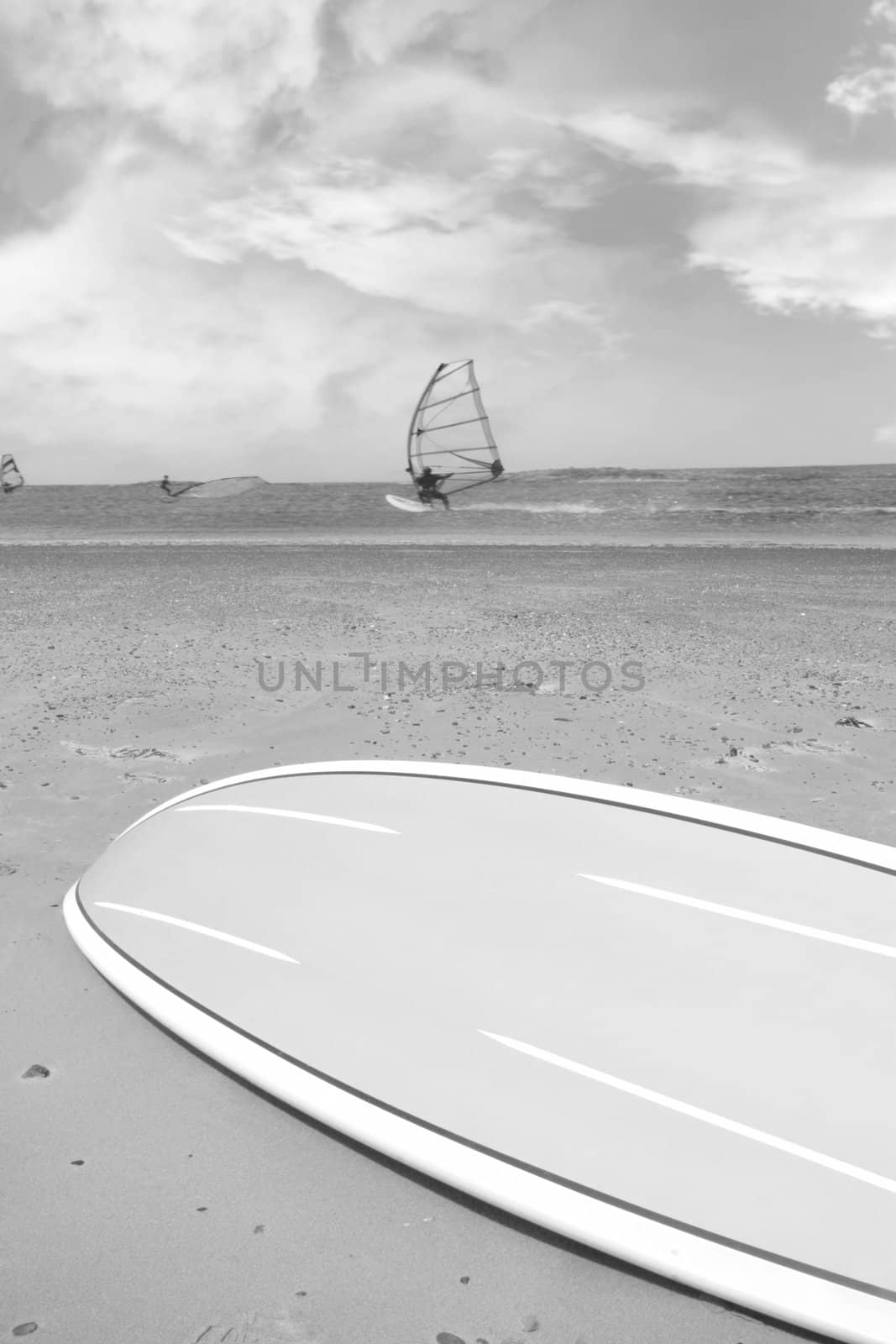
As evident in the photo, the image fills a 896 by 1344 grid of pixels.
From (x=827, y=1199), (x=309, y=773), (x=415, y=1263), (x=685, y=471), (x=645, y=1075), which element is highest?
(x=685, y=471)

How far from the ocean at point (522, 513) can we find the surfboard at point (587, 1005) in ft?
56.8

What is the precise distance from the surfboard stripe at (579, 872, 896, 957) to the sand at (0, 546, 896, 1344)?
36.3 inches

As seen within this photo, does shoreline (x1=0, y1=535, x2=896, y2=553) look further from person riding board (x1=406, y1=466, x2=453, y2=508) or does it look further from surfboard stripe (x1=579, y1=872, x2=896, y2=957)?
surfboard stripe (x1=579, y1=872, x2=896, y2=957)

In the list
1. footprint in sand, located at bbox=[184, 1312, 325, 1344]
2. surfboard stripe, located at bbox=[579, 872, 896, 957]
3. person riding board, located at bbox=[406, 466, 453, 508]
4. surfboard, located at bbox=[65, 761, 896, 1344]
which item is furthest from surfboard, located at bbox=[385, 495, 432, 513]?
footprint in sand, located at bbox=[184, 1312, 325, 1344]

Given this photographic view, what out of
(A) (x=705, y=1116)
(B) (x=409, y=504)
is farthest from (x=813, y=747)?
(A) (x=705, y=1116)

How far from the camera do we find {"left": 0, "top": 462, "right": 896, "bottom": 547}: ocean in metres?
24.1

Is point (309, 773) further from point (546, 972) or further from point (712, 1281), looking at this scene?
point (712, 1281)

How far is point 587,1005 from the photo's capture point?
8.99 ft

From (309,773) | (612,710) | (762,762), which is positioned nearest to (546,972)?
(309,773)

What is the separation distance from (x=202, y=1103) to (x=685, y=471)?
4515cm

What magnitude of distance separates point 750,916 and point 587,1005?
1.69 feet

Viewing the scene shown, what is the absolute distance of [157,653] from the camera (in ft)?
30.9

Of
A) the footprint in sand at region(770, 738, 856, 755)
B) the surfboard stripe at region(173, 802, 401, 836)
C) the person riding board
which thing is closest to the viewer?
the surfboard stripe at region(173, 802, 401, 836)

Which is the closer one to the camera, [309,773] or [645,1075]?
[645,1075]
